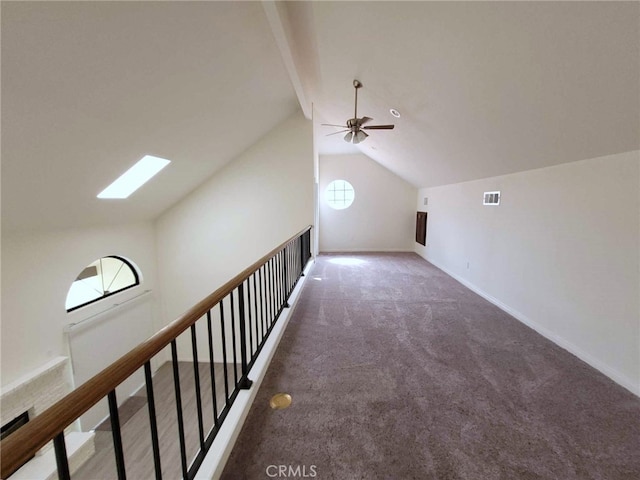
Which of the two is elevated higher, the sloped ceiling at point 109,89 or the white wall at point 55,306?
the sloped ceiling at point 109,89

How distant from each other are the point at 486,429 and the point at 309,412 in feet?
3.48

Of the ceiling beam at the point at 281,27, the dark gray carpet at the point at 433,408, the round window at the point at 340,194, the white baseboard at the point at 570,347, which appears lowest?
the dark gray carpet at the point at 433,408

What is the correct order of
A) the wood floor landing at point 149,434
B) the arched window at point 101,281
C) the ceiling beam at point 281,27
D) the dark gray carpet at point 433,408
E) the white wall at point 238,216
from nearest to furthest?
the dark gray carpet at point 433,408 < the ceiling beam at point 281,27 < the wood floor landing at point 149,434 < the arched window at point 101,281 < the white wall at point 238,216

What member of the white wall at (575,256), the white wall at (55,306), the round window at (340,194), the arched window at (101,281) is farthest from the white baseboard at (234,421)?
the round window at (340,194)

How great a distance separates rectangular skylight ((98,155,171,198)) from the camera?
3.96 m

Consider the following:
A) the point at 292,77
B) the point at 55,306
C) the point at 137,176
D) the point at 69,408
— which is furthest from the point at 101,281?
the point at 69,408

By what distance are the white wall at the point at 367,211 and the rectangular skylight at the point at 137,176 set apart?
422 centimetres

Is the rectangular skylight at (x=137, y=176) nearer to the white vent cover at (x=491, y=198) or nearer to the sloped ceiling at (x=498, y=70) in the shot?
the sloped ceiling at (x=498, y=70)

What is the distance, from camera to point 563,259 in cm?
259

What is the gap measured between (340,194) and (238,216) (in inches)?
125

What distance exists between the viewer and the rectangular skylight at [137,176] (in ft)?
13.0

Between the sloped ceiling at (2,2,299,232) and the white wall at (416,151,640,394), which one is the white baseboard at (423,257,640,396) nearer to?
the white wall at (416,151,640,394)

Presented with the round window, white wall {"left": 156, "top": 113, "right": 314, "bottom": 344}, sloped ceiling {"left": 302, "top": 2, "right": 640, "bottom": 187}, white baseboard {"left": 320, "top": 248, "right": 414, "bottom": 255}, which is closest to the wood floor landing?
white wall {"left": 156, "top": 113, "right": 314, "bottom": 344}

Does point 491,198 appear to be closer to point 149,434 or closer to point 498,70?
point 498,70
